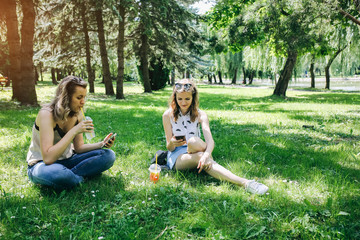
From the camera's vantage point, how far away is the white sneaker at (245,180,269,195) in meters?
2.66

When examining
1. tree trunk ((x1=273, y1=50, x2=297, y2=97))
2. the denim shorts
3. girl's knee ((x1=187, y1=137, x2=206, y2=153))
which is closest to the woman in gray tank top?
the denim shorts

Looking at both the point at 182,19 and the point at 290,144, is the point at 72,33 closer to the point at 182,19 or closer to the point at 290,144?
the point at 182,19

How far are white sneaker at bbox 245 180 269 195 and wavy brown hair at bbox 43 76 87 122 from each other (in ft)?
7.13

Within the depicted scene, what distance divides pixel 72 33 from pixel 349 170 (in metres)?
16.4

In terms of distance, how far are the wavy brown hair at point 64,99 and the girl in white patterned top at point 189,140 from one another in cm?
126

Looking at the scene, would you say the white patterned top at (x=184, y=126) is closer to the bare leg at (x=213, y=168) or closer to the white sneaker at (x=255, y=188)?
the bare leg at (x=213, y=168)

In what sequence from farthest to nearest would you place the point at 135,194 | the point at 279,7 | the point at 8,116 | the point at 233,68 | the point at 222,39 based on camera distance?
the point at 233,68
the point at 222,39
the point at 279,7
the point at 8,116
the point at 135,194

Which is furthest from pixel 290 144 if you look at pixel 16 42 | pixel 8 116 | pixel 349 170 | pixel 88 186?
pixel 16 42

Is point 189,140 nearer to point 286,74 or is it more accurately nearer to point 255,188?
point 255,188

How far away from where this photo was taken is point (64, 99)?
2619mm

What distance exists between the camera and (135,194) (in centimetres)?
272

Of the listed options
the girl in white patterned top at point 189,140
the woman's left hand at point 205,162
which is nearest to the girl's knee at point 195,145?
the girl in white patterned top at point 189,140

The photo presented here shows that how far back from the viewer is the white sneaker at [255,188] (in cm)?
266

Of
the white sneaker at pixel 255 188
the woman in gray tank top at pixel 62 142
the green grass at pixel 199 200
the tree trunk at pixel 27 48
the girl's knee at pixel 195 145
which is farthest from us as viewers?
the tree trunk at pixel 27 48
